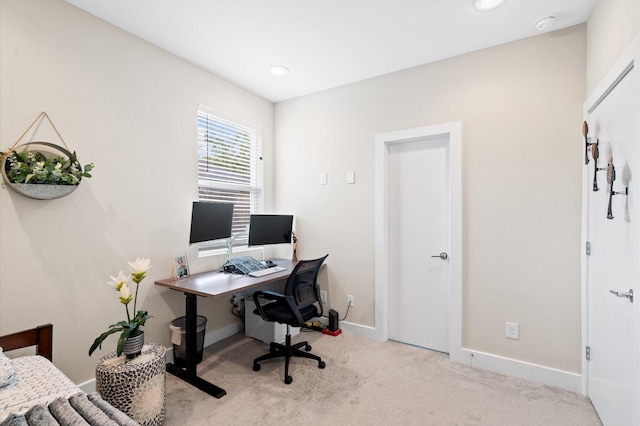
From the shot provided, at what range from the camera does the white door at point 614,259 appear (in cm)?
145

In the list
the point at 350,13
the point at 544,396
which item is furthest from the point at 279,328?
the point at 350,13

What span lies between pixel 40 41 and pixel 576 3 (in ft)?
11.5

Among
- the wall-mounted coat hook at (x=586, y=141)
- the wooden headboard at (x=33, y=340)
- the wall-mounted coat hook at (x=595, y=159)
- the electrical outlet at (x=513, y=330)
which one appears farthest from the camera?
the electrical outlet at (x=513, y=330)

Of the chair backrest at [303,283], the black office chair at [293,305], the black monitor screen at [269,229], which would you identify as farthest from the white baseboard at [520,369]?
the black monitor screen at [269,229]

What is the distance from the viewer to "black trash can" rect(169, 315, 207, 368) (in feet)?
8.32

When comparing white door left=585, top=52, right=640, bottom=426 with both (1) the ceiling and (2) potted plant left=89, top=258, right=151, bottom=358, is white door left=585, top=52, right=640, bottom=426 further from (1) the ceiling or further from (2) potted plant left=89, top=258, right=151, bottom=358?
(2) potted plant left=89, top=258, right=151, bottom=358

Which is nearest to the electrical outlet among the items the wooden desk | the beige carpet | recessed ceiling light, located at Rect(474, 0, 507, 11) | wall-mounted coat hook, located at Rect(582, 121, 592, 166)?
the beige carpet

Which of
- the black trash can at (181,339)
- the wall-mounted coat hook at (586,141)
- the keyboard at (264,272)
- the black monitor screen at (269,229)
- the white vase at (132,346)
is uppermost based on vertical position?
the wall-mounted coat hook at (586,141)

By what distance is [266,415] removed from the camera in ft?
6.49

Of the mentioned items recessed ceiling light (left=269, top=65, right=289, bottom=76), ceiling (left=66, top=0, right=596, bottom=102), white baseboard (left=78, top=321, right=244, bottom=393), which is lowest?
white baseboard (left=78, top=321, right=244, bottom=393)

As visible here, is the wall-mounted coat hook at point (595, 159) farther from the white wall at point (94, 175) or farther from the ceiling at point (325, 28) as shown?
the white wall at point (94, 175)

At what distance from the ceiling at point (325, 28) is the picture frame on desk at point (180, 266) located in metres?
1.81

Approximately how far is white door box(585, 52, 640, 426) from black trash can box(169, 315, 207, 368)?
2.77 metres

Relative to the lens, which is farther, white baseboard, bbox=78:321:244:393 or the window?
the window
